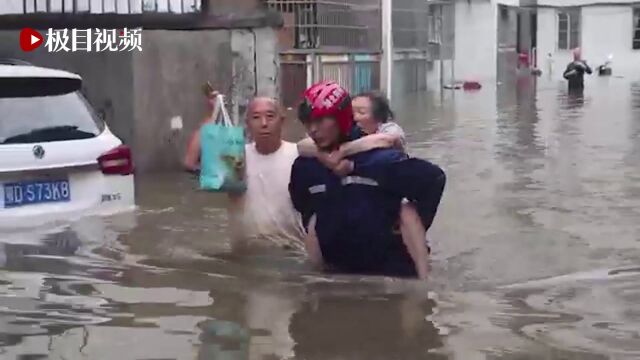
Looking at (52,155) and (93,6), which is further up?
(93,6)

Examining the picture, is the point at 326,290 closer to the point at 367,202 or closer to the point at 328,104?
the point at 367,202

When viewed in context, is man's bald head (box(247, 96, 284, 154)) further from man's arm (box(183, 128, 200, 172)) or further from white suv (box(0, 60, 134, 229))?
white suv (box(0, 60, 134, 229))

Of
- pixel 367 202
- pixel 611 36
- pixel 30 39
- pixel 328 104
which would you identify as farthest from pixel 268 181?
pixel 611 36

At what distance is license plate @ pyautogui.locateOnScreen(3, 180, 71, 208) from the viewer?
7.14m

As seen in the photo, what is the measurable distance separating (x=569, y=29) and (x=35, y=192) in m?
50.3

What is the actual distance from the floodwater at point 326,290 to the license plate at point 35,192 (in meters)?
0.27

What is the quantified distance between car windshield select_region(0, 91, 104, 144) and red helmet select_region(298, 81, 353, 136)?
7.81ft

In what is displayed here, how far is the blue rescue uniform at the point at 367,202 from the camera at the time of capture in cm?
557

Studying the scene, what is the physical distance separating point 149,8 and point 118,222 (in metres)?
5.30

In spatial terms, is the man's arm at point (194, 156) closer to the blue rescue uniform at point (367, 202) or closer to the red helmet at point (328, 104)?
the blue rescue uniform at point (367, 202)

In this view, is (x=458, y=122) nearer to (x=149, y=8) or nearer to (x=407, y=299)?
(x=149, y=8)

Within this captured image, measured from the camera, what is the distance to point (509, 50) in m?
50.1

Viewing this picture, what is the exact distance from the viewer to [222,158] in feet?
21.7

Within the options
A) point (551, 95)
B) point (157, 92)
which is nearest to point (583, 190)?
point (157, 92)
